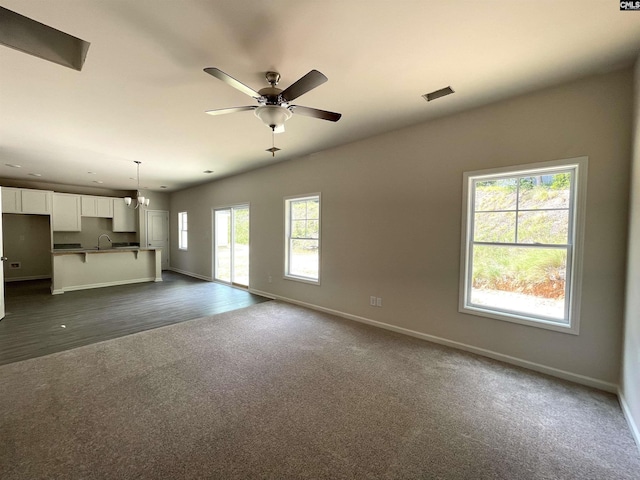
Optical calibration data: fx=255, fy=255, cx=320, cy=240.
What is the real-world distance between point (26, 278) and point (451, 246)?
34.7ft

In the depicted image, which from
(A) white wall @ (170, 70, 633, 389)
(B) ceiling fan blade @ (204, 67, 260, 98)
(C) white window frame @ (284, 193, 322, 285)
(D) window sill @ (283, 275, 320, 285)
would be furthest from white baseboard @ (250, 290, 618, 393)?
(B) ceiling fan blade @ (204, 67, 260, 98)

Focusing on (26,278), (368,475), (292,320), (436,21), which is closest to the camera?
(368,475)

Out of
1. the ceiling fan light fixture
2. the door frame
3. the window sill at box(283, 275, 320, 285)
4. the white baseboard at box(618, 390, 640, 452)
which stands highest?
the ceiling fan light fixture

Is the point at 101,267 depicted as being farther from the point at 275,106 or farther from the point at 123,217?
the point at 275,106

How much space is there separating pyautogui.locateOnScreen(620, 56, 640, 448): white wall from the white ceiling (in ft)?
2.52

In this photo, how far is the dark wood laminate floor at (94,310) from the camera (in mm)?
3188

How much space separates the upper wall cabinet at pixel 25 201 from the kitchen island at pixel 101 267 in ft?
5.50

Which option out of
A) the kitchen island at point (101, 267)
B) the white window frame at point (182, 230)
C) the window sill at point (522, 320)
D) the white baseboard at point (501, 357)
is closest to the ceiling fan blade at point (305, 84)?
the window sill at point (522, 320)

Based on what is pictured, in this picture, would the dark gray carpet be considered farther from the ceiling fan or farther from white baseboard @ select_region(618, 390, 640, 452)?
the ceiling fan

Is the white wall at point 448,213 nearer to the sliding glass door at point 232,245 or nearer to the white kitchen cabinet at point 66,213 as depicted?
the sliding glass door at point 232,245

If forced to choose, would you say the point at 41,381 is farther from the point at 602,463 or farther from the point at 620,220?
the point at 620,220

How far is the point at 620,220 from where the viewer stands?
2227mm

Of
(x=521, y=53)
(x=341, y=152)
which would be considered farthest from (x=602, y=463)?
(x=341, y=152)

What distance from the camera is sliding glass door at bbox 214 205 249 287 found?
629cm
